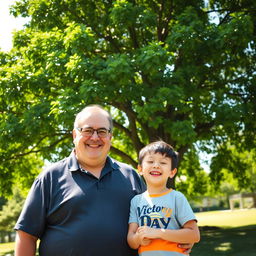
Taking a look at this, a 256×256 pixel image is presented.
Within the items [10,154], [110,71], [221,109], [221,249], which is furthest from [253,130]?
[10,154]

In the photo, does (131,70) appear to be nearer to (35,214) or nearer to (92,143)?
(92,143)

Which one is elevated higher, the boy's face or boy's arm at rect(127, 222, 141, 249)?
the boy's face

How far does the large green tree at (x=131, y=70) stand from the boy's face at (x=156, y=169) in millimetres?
6582

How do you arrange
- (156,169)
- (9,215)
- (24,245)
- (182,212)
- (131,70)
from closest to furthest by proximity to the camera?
1. (24,245)
2. (182,212)
3. (156,169)
4. (131,70)
5. (9,215)

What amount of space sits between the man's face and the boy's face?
1.25 feet

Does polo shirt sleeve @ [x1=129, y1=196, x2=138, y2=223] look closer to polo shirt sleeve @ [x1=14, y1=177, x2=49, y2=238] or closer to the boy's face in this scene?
the boy's face

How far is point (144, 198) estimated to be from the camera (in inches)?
126

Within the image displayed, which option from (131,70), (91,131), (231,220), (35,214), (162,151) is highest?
(131,70)

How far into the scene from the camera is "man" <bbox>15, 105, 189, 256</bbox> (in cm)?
297

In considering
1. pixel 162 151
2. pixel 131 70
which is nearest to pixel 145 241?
pixel 162 151

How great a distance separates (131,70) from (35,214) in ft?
25.3

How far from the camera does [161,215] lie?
3.10 m

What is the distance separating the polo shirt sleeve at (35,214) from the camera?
295 cm

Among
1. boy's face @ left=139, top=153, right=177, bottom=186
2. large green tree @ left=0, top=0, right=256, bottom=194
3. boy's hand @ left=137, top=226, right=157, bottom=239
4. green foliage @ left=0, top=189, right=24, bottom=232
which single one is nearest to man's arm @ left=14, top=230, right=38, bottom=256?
boy's hand @ left=137, top=226, right=157, bottom=239
